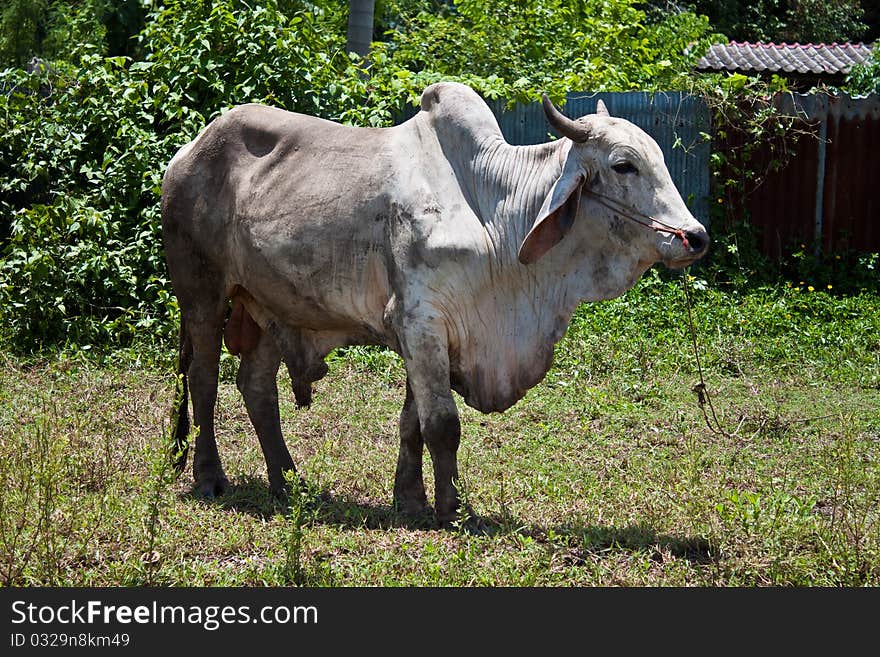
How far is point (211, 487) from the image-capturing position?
535cm

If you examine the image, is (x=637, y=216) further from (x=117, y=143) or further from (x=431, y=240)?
(x=117, y=143)

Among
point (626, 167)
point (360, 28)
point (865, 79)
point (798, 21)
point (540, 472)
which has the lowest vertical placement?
point (540, 472)

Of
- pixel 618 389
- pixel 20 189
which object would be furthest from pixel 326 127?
pixel 20 189

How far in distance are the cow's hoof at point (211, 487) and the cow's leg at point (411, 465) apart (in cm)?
90

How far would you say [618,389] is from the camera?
23.8 feet

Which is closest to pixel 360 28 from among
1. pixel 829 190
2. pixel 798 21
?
pixel 829 190

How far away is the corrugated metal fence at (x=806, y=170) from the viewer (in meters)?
9.65

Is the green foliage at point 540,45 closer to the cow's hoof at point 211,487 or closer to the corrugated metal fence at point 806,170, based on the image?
the corrugated metal fence at point 806,170

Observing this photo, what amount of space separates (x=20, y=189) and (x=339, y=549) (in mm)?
5270

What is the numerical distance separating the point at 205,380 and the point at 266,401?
31cm

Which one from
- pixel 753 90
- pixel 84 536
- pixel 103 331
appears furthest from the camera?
pixel 753 90

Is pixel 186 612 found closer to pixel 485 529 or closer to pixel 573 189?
pixel 485 529

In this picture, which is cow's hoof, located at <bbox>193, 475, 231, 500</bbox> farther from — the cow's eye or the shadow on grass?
the cow's eye

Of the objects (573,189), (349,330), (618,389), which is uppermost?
(573,189)
